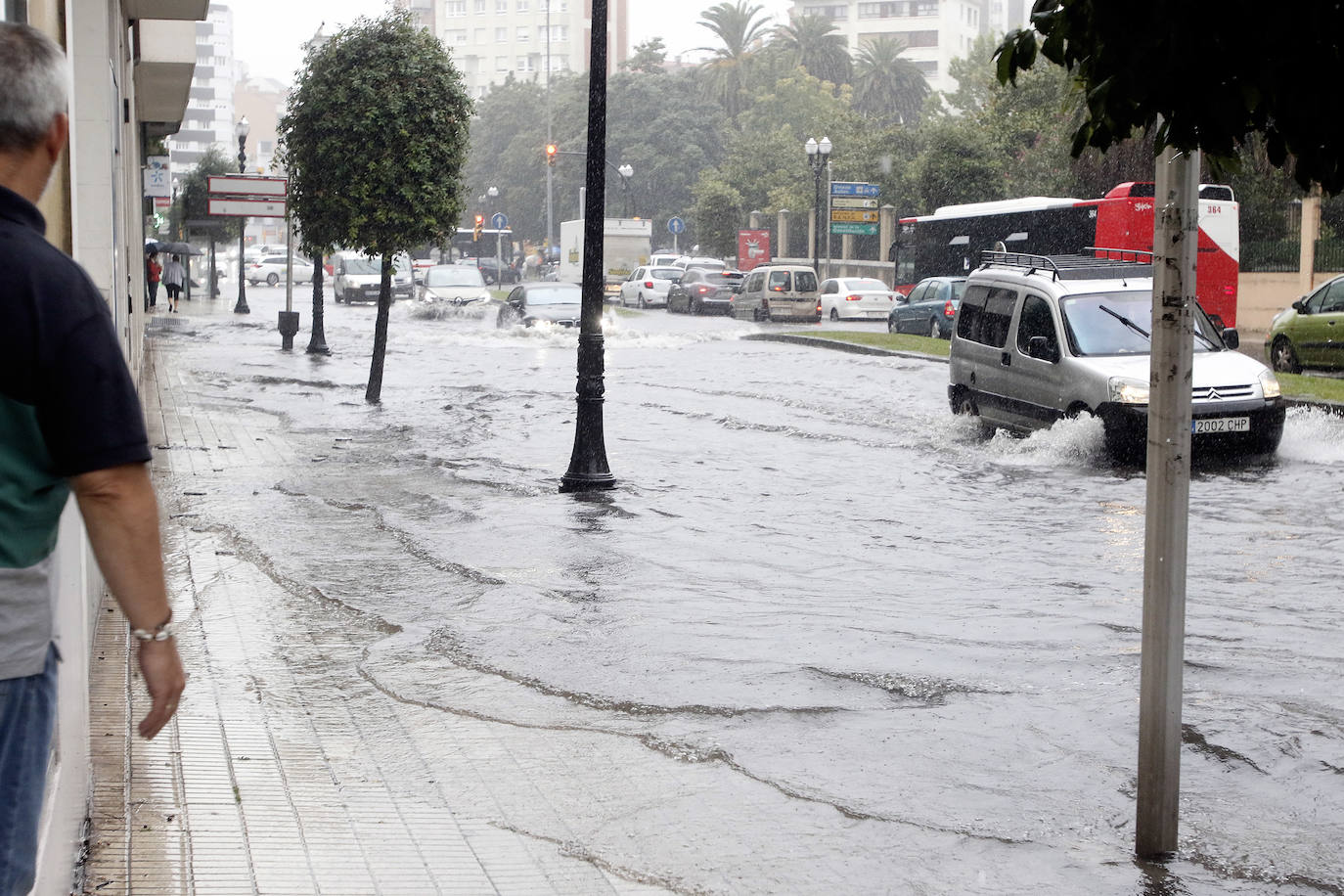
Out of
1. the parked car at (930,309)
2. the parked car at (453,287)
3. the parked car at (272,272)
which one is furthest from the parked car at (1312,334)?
the parked car at (272,272)

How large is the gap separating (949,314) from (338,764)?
29.8m

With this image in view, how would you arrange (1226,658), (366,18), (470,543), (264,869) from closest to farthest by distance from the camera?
1. (264,869)
2. (1226,658)
3. (470,543)
4. (366,18)

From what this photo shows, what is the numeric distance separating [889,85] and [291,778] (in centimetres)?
9463

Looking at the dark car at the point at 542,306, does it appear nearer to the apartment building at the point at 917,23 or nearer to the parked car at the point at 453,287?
the parked car at the point at 453,287

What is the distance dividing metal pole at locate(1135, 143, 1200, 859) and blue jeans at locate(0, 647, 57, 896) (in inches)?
121

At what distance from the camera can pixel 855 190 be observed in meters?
54.6

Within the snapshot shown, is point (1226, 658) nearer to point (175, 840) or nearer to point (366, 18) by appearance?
point (175, 840)

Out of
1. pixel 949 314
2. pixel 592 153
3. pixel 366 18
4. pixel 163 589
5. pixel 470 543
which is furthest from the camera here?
pixel 949 314

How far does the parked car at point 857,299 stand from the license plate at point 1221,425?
1186 inches

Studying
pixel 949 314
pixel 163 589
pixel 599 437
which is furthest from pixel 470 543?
pixel 949 314

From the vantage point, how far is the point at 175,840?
447cm

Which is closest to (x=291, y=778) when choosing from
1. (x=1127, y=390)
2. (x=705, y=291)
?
(x=1127, y=390)

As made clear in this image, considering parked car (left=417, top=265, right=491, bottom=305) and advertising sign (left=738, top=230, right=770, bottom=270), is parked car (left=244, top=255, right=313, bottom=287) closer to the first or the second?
advertising sign (left=738, top=230, right=770, bottom=270)

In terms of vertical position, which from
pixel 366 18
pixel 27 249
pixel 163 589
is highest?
pixel 366 18
